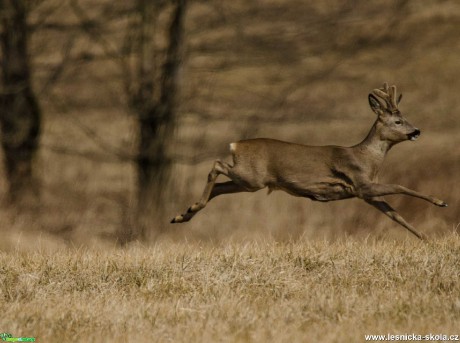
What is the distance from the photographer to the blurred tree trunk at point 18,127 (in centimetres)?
1100

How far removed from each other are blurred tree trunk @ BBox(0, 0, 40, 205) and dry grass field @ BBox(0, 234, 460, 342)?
1.25 meters

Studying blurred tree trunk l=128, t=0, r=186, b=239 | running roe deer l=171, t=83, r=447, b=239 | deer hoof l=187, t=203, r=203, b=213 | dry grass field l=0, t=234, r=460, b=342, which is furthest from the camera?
blurred tree trunk l=128, t=0, r=186, b=239

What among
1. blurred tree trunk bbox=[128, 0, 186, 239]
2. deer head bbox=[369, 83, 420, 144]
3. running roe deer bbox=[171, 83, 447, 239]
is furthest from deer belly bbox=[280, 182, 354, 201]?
blurred tree trunk bbox=[128, 0, 186, 239]

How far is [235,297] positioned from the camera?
7609 millimetres

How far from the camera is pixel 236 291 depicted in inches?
310

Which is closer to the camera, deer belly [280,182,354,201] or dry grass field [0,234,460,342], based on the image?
dry grass field [0,234,460,342]

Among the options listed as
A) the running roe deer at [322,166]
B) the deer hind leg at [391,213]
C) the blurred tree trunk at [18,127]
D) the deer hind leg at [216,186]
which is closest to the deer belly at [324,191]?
the running roe deer at [322,166]

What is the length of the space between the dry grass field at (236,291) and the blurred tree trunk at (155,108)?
2.20 feet

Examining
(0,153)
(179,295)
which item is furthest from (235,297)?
(0,153)

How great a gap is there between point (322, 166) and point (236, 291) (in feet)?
5.42

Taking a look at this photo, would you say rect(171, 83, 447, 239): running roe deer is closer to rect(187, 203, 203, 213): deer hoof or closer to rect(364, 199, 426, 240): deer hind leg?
rect(364, 199, 426, 240): deer hind leg

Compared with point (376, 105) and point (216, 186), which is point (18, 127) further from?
point (376, 105)

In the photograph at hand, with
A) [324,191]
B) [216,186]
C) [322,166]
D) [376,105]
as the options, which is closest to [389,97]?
[376,105]

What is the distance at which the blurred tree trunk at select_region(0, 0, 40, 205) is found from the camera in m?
11.0
